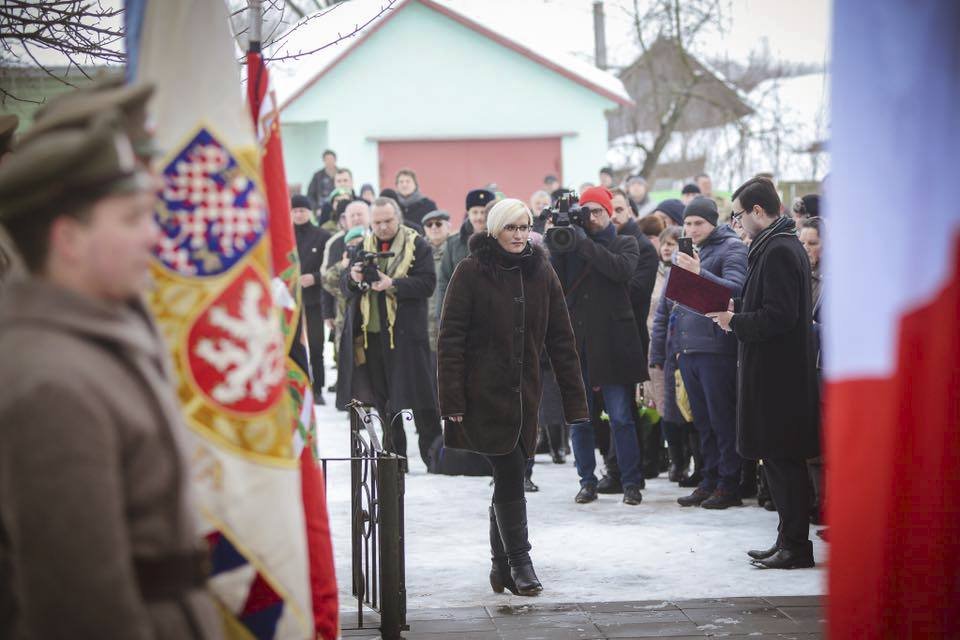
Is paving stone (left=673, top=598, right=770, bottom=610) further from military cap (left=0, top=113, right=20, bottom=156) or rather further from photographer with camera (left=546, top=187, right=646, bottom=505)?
military cap (left=0, top=113, right=20, bottom=156)

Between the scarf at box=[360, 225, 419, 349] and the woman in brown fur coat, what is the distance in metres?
3.09

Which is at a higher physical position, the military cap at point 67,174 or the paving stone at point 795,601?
the military cap at point 67,174

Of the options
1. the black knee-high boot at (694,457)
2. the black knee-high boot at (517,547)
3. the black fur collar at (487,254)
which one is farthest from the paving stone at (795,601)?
the black knee-high boot at (694,457)

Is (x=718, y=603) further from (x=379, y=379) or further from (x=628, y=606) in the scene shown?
(x=379, y=379)

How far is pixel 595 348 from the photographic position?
29.6ft

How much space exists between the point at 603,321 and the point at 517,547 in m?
2.80

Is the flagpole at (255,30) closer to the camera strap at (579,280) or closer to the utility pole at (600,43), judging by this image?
the camera strap at (579,280)

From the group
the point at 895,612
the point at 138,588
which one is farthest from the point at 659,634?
the point at 138,588

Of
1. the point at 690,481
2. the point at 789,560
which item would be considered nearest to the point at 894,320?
the point at 789,560

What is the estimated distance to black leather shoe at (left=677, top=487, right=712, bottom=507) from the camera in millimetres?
8828

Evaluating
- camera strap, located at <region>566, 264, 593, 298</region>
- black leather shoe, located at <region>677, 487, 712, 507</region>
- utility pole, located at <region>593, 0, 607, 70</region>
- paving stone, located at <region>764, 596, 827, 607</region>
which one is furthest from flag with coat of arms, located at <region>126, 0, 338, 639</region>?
utility pole, located at <region>593, 0, 607, 70</region>

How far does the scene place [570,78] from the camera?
90.2ft

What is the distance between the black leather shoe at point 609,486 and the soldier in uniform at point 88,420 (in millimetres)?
6974

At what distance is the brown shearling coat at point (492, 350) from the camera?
21.6 ft
